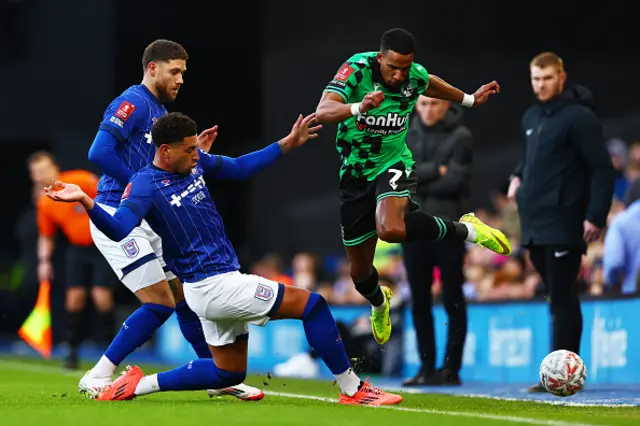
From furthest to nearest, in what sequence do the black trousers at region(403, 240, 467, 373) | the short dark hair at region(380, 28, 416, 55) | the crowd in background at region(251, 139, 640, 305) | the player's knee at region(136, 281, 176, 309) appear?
the crowd in background at region(251, 139, 640, 305) → the black trousers at region(403, 240, 467, 373) → the short dark hair at region(380, 28, 416, 55) → the player's knee at region(136, 281, 176, 309)

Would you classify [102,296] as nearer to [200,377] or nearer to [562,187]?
[562,187]

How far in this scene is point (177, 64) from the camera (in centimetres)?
805

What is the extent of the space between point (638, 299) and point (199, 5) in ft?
38.2

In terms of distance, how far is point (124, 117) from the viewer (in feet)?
25.7

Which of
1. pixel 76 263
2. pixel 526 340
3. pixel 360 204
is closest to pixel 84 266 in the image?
pixel 76 263

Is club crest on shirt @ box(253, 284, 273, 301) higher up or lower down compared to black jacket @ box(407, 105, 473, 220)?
lower down

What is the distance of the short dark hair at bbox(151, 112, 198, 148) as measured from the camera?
697 cm

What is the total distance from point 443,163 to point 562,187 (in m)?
1.39

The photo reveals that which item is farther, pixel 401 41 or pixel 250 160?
pixel 401 41

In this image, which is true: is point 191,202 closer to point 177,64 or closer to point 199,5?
point 177,64

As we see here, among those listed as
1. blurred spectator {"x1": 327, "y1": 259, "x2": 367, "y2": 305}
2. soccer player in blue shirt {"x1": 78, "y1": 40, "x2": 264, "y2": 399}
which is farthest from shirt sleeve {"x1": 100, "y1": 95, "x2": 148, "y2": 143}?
blurred spectator {"x1": 327, "y1": 259, "x2": 367, "y2": 305}

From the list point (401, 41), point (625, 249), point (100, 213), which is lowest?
point (625, 249)

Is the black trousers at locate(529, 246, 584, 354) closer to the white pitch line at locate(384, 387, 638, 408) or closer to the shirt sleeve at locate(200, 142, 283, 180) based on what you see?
the white pitch line at locate(384, 387, 638, 408)

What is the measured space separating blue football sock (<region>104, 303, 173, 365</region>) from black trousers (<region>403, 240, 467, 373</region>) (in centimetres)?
314
